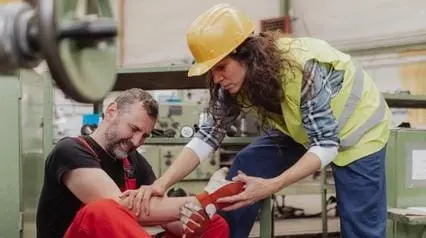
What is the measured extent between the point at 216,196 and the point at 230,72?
332 mm

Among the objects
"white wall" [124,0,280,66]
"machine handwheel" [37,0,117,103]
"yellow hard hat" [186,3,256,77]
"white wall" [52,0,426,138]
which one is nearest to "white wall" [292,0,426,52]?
"white wall" [52,0,426,138]

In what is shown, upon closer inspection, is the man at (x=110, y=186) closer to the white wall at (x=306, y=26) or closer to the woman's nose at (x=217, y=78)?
the woman's nose at (x=217, y=78)

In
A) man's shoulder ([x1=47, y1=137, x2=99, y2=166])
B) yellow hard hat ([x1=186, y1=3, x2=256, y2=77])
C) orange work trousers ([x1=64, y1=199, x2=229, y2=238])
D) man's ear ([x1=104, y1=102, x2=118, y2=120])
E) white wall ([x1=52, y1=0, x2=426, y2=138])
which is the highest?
white wall ([x1=52, y1=0, x2=426, y2=138])

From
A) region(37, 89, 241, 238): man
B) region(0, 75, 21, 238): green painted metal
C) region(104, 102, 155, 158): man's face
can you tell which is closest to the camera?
region(37, 89, 241, 238): man

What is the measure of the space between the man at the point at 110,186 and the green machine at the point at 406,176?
0.70m

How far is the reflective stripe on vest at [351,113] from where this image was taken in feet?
5.39

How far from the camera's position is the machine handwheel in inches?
24.9

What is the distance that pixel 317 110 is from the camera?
1531 millimetres

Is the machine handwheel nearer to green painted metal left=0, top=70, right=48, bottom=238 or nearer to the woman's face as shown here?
the woman's face

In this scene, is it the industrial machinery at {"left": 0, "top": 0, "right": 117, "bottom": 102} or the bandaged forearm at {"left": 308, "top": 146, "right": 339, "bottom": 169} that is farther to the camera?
the bandaged forearm at {"left": 308, "top": 146, "right": 339, "bottom": 169}

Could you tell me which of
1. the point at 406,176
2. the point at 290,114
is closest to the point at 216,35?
the point at 290,114

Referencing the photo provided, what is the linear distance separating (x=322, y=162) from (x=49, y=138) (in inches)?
45.8

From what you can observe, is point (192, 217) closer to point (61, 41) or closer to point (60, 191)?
point (60, 191)

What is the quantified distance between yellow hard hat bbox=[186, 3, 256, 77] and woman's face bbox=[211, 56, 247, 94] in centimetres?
3
